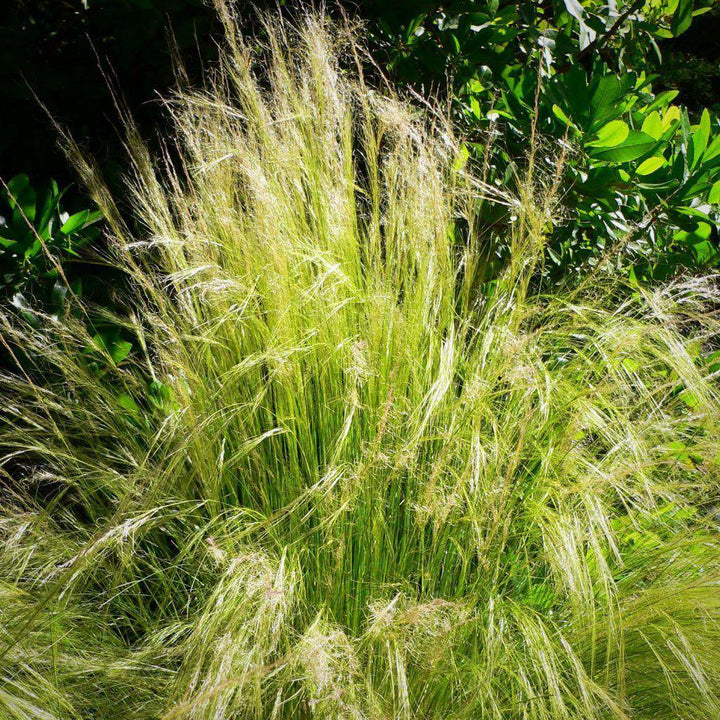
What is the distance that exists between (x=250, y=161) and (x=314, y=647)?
39.1 inches

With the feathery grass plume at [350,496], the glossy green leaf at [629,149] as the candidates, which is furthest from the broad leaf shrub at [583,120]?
the feathery grass plume at [350,496]

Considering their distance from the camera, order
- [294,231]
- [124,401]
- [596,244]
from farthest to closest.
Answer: [596,244] < [124,401] < [294,231]

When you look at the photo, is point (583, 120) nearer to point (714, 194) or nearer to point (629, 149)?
point (629, 149)

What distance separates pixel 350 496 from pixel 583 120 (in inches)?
47.2

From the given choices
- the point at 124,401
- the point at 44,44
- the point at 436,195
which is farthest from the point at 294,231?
the point at 44,44

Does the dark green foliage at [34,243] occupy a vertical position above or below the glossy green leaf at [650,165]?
above

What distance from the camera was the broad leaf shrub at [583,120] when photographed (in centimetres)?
195

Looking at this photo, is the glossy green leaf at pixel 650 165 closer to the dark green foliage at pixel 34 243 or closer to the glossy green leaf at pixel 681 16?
the glossy green leaf at pixel 681 16

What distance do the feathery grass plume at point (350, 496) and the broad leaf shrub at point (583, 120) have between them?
436 millimetres

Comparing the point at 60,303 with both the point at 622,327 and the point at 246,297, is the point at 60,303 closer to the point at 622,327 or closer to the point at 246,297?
the point at 246,297

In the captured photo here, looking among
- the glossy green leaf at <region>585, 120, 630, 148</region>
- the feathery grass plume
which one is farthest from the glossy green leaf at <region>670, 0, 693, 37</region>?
the feathery grass plume

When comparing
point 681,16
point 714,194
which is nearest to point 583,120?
point 714,194

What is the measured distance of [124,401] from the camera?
5.76 feet

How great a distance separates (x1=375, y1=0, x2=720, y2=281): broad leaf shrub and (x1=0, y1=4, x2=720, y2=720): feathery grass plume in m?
0.44
